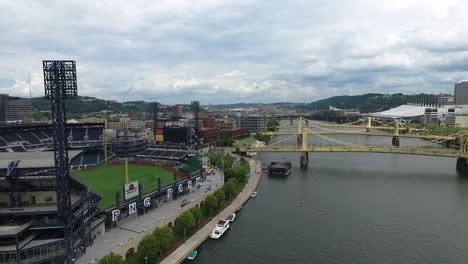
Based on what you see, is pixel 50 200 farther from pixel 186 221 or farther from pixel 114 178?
pixel 114 178

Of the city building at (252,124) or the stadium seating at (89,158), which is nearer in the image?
the stadium seating at (89,158)

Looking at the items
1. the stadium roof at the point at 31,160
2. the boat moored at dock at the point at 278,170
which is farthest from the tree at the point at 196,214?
the boat moored at dock at the point at 278,170

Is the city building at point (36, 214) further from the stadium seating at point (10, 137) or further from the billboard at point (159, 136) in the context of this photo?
the billboard at point (159, 136)

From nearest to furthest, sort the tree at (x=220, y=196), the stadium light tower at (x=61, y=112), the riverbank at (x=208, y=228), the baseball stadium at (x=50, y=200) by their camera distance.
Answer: the baseball stadium at (x=50, y=200) < the stadium light tower at (x=61, y=112) < the riverbank at (x=208, y=228) < the tree at (x=220, y=196)

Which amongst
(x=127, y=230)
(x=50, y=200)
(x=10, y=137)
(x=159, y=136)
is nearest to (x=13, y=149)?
(x=10, y=137)

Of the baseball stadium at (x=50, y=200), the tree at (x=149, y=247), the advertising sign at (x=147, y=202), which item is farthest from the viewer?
the advertising sign at (x=147, y=202)

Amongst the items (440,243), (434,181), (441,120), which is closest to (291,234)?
(440,243)
